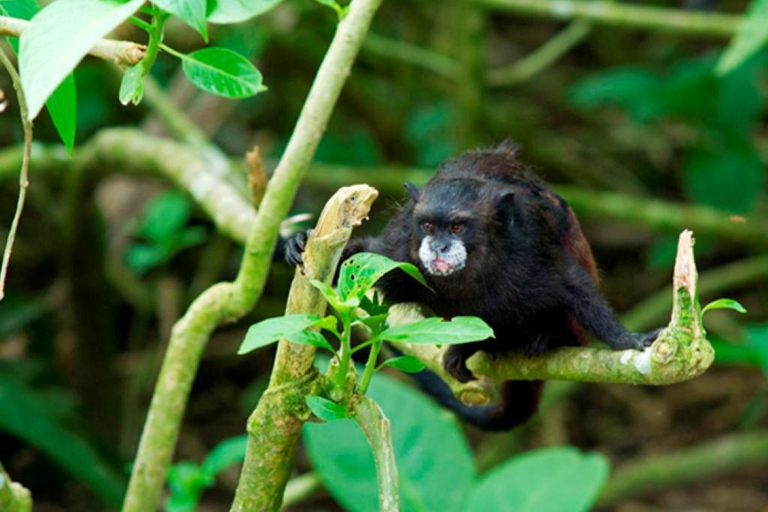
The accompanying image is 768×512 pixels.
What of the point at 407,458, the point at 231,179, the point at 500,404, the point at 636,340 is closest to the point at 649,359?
the point at 636,340

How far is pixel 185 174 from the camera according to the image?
3930 millimetres

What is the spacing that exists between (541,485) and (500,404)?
0.89 ft

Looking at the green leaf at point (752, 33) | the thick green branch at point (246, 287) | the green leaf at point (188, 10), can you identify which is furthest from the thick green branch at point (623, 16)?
the green leaf at point (188, 10)

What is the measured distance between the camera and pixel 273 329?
171cm

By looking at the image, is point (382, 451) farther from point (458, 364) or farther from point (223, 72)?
point (458, 364)

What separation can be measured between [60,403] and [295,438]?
10.2 ft

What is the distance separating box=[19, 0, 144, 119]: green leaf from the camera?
137 cm

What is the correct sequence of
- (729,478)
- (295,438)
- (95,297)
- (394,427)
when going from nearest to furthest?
(295,438) < (394,427) < (95,297) < (729,478)

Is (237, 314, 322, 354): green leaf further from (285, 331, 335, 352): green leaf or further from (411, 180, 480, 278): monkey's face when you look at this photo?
(411, 180, 480, 278): monkey's face

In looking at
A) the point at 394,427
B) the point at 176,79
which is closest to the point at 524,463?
the point at 394,427

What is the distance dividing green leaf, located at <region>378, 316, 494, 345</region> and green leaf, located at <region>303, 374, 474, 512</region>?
171cm

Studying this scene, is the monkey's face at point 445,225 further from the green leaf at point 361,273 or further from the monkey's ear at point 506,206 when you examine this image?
the green leaf at point 361,273

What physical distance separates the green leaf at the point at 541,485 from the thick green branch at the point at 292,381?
4.50 feet

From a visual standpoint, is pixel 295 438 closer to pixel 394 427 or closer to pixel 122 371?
pixel 394 427
